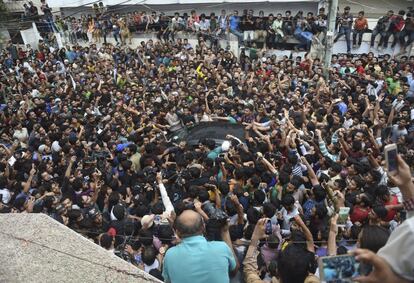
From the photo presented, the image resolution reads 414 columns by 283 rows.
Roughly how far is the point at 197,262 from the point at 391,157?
1291mm

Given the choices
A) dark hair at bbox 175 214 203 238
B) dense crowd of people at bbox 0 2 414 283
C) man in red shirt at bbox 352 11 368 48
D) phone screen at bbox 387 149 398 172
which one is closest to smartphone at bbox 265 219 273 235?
dense crowd of people at bbox 0 2 414 283

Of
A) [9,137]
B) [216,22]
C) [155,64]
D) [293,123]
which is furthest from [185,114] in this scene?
[216,22]

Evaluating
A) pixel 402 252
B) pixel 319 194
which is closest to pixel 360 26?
pixel 319 194

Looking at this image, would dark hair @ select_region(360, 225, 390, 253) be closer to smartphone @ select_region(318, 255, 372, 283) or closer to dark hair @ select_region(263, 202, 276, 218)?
smartphone @ select_region(318, 255, 372, 283)

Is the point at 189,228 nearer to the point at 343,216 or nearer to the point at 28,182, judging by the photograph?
the point at 343,216

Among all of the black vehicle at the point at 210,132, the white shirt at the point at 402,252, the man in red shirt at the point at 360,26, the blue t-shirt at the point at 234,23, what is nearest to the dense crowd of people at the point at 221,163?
the white shirt at the point at 402,252

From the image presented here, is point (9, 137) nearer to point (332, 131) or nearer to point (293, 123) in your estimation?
point (293, 123)

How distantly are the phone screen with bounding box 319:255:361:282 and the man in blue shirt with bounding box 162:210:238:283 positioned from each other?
821 millimetres

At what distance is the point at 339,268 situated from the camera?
179 cm

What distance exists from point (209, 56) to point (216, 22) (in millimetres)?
3467

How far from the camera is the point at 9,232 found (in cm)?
319

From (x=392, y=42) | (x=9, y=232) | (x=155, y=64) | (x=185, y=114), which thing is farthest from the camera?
(x=155, y=64)

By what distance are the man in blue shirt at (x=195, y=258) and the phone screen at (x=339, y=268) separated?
821 millimetres

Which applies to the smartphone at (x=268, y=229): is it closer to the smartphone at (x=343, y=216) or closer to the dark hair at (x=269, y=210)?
the dark hair at (x=269, y=210)
